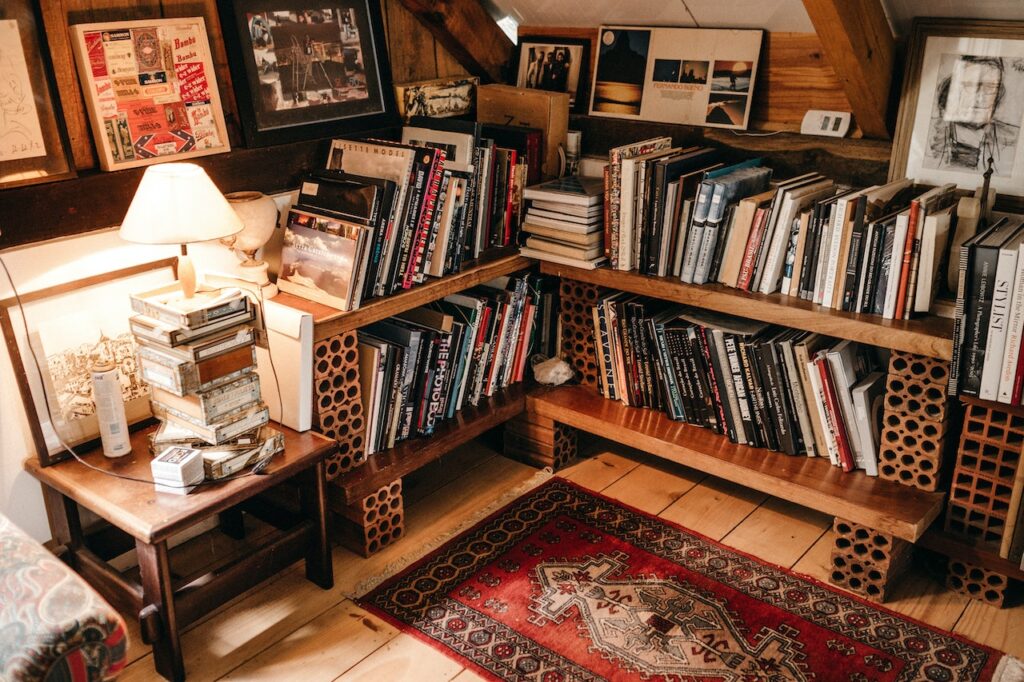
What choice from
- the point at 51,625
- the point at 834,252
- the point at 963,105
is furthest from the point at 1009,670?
the point at 51,625

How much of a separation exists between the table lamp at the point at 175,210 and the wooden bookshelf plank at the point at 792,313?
3.55 ft

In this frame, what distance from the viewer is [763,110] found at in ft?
8.11

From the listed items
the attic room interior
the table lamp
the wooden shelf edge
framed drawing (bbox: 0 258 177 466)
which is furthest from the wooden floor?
the table lamp

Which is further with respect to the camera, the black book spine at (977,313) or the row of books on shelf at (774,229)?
the row of books on shelf at (774,229)

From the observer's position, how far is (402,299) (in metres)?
2.26

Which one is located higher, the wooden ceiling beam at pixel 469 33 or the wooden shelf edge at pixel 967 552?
Result: the wooden ceiling beam at pixel 469 33

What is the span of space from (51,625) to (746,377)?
1665 mm

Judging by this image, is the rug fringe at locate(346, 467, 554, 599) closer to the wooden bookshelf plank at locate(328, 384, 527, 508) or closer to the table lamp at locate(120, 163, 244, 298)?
the wooden bookshelf plank at locate(328, 384, 527, 508)

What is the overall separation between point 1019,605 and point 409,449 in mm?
1537

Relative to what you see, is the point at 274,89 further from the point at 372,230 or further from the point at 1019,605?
the point at 1019,605

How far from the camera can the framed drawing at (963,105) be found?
2.08m

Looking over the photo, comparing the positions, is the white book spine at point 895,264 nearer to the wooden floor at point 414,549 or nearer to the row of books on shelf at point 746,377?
the row of books on shelf at point 746,377

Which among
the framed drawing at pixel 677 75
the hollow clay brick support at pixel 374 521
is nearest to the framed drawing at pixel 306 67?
the framed drawing at pixel 677 75

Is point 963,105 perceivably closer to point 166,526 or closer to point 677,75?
point 677,75
